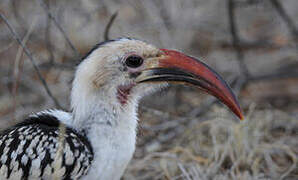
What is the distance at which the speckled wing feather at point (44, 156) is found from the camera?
2146 millimetres

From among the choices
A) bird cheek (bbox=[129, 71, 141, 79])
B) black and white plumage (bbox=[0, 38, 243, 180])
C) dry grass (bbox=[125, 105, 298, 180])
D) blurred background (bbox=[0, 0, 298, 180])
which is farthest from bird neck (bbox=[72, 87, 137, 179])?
dry grass (bbox=[125, 105, 298, 180])

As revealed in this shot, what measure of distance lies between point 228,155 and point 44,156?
5.33 feet

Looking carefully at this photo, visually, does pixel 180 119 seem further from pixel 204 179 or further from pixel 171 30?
pixel 171 30

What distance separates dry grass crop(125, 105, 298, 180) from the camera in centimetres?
322

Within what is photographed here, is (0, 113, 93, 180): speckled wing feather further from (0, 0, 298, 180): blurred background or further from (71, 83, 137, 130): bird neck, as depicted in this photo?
(0, 0, 298, 180): blurred background

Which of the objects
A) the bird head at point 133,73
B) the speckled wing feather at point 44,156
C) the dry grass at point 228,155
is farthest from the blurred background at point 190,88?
the speckled wing feather at point 44,156

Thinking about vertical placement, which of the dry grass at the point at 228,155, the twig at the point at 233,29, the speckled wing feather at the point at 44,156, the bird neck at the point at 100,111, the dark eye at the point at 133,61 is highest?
the dark eye at the point at 133,61

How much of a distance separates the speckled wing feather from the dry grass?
3.60 ft

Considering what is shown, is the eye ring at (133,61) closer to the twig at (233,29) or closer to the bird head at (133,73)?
the bird head at (133,73)

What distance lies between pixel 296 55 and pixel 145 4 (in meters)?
1.81

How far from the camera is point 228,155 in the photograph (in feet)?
11.1

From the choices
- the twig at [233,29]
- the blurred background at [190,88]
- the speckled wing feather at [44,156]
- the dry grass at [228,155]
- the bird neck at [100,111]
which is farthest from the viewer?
the twig at [233,29]

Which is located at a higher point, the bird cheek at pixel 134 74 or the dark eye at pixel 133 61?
the dark eye at pixel 133 61

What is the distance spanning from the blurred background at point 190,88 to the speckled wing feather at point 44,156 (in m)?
0.59
